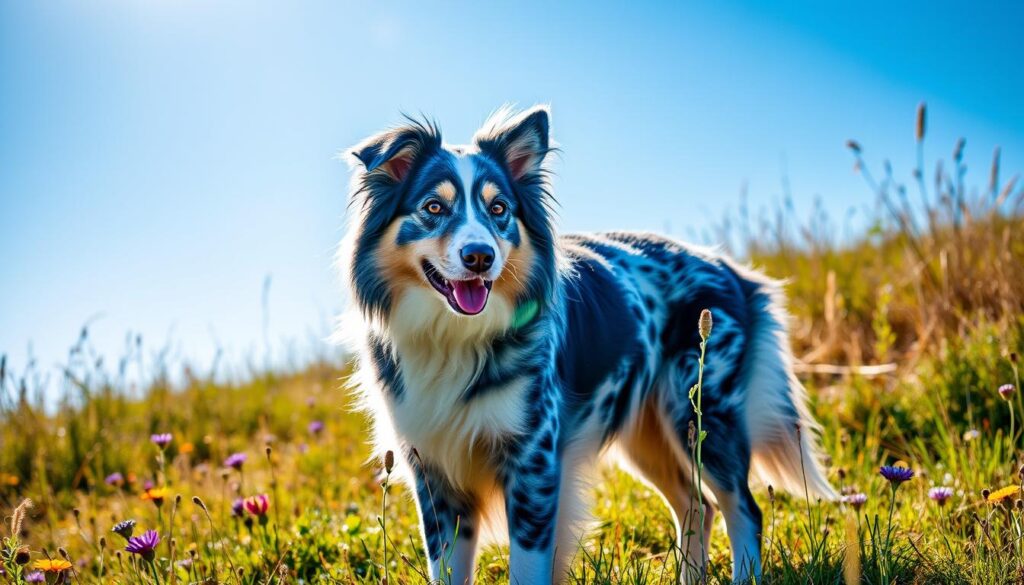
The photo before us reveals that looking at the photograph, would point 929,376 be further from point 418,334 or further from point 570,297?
point 418,334

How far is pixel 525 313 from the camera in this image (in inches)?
121

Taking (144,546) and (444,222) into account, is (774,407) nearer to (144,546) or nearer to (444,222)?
(444,222)

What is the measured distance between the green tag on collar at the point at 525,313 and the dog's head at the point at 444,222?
30mm

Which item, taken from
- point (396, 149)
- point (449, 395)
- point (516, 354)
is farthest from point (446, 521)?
point (396, 149)

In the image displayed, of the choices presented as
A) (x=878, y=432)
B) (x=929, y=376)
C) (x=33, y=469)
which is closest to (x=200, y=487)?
(x=33, y=469)

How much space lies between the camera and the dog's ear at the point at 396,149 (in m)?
3.07

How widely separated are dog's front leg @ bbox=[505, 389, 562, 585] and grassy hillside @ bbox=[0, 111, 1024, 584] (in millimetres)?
176

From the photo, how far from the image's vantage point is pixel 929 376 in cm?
502

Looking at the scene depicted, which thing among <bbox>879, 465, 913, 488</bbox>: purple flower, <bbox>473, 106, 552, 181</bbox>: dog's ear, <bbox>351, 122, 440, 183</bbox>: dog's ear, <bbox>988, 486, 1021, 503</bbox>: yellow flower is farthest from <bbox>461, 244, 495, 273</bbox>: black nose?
<bbox>988, 486, 1021, 503</bbox>: yellow flower

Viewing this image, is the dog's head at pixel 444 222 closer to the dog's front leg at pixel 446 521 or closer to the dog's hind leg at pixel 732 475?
the dog's front leg at pixel 446 521

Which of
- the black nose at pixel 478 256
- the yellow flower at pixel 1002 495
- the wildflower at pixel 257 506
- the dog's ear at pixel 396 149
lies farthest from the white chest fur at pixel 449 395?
the yellow flower at pixel 1002 495

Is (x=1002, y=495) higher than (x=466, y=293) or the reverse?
the reverse

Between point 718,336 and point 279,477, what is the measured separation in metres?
3.45

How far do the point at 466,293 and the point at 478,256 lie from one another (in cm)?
17
